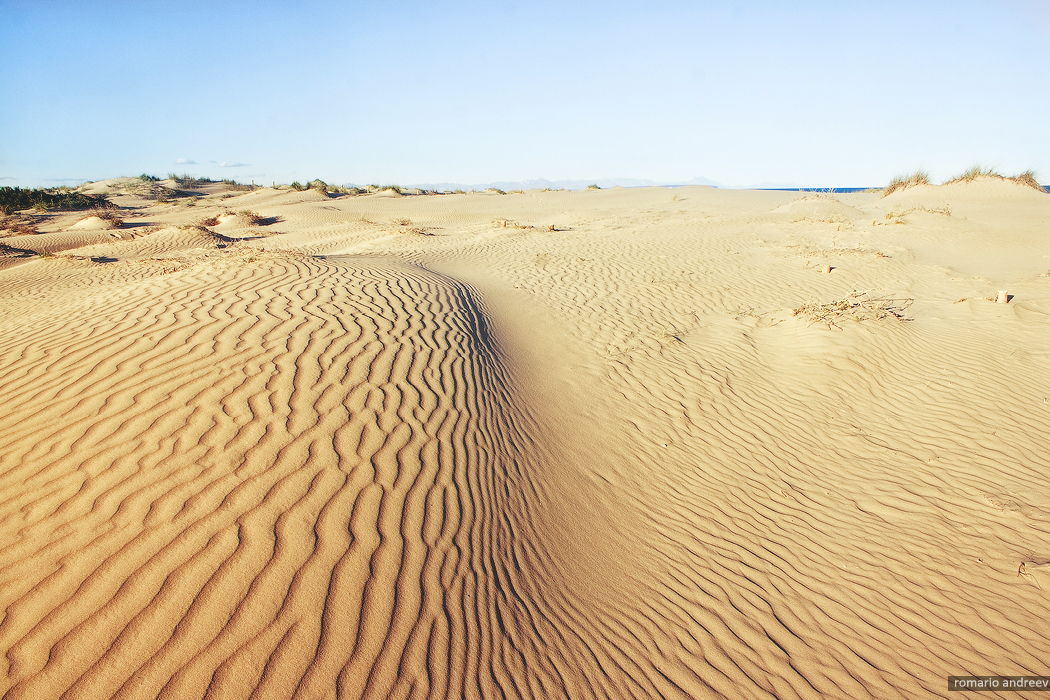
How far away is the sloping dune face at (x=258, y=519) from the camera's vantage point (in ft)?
7.28

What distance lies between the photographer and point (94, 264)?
1180 centimetres

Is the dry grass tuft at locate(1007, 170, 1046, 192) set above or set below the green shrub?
above

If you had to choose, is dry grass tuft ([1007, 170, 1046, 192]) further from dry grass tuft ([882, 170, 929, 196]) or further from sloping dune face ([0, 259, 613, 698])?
sloping dune face ([0, 259, 613, 698])

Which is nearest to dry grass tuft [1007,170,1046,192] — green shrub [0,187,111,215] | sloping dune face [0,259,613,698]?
sloping dune face [0,259,613,698]

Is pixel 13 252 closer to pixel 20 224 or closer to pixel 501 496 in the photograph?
pixel 20 224

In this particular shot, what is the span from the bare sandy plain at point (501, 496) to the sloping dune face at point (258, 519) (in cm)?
2

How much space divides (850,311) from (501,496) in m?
6.98

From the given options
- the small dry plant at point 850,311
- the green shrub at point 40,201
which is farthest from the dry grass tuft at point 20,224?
the small dry plant at point 850,311

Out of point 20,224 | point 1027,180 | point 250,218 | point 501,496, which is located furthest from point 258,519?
point 1027,180

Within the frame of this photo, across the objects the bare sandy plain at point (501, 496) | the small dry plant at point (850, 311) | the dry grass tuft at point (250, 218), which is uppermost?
the dry grass tuft at point (250, 218)

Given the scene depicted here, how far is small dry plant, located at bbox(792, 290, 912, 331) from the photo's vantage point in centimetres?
752

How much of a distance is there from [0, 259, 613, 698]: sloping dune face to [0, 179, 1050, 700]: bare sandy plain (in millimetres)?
17

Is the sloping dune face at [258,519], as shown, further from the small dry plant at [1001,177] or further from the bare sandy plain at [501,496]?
the small dry plant at [1001,177]

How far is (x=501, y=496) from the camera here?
12.6ft
